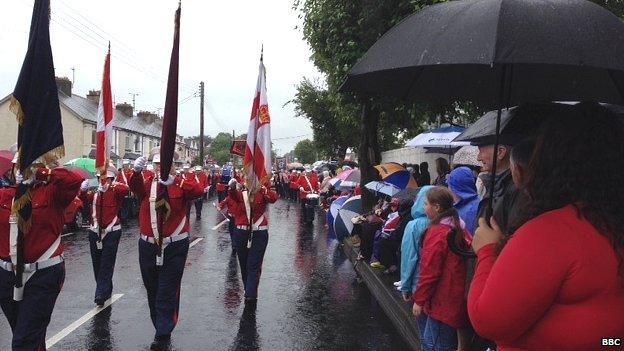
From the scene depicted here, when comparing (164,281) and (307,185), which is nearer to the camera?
(164,281)

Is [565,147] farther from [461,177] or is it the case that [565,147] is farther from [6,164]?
[6,164]

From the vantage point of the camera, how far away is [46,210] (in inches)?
167

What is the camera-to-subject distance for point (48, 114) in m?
4.07

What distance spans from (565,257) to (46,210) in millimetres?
3807

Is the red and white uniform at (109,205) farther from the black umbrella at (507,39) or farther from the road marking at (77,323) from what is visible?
the black umbrella at (507,39)

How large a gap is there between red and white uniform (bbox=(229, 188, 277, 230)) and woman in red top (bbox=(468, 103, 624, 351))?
585 centimetres

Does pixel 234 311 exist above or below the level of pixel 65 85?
below

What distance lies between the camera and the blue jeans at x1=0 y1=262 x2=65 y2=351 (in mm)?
3980

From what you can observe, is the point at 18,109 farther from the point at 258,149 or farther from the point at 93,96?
the point at 93,96

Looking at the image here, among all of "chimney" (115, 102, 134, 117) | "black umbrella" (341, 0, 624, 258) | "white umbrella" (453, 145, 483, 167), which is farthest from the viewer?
"chimney" (115, 102, 134, 117)

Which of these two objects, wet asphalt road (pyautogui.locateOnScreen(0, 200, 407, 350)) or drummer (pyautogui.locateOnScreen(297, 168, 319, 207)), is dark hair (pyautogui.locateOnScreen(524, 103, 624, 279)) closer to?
wet asphalt road (pyautogui.locateOnScreen(0, 200, 407, 350))

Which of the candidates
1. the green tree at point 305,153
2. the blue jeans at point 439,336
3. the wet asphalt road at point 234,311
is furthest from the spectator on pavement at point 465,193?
the green tree at point 305,153

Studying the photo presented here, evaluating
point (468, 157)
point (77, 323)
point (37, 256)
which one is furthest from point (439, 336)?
point (77, 323)

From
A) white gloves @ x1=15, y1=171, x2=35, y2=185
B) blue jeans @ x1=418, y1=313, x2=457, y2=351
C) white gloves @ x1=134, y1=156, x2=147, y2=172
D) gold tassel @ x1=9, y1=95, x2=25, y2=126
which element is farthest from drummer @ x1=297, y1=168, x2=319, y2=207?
gold tassel @ x1=9, y1=95, x2=25, y2=126
